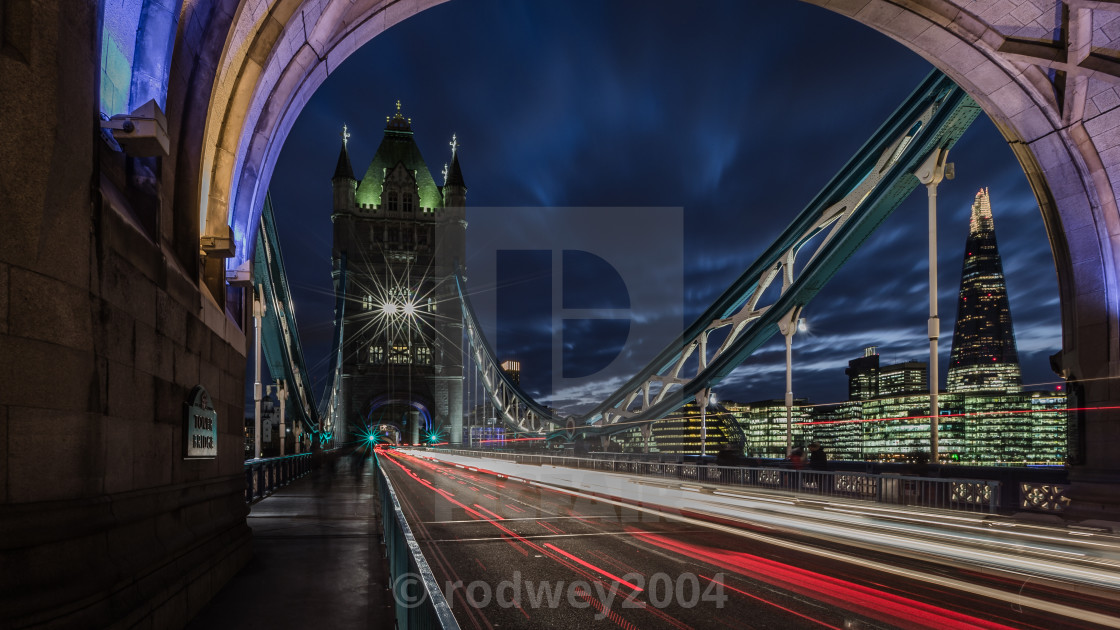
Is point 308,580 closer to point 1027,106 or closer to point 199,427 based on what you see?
point 199,427

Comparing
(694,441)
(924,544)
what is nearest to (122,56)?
(924,544)

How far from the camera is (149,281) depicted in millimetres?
4977

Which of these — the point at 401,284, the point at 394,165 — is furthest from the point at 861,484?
the point at 394,165

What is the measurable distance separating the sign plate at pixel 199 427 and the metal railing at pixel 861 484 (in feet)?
40.7

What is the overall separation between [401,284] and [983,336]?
12669 centimetres

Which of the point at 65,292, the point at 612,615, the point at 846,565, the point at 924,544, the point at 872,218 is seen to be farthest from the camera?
the point at 872,218

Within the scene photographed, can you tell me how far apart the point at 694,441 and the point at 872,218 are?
9107cm

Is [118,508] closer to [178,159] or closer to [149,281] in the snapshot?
[149,281]

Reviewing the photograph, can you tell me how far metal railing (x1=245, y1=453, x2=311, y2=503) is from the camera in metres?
14.0

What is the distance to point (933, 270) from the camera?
1739 centimetres

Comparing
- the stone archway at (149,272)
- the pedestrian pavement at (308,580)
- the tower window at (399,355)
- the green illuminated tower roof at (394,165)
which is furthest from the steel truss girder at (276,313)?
the green illuminated tower roof at (394,165)

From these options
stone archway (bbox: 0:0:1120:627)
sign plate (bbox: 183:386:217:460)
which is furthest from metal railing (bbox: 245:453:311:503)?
stone archway (bbox: 0:0:1120:627)

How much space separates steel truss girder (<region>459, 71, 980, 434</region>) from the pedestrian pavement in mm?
19744

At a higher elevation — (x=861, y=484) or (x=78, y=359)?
(x=78, y=359)
